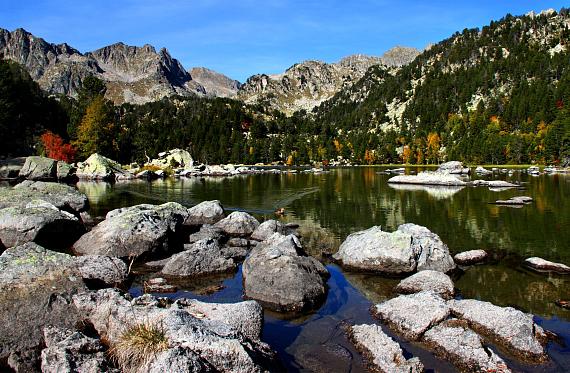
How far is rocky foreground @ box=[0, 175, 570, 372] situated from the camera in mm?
10117

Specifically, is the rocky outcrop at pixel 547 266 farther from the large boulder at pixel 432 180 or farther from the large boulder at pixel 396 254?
the large boulder at pixel 432 180

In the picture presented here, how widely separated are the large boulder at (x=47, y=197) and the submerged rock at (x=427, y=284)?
25709 mm

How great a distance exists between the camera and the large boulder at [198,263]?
71.5 feet

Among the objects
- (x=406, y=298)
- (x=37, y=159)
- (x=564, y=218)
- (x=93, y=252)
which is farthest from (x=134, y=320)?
(x=37, y=159)

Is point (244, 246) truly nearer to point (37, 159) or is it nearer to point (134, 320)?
point (134, 320)

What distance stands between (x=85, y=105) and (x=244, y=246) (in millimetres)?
132584

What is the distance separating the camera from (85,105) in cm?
14012

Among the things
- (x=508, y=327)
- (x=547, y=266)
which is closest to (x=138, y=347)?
(x=508, y=327)

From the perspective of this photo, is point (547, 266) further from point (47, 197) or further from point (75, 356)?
point (47, 197)

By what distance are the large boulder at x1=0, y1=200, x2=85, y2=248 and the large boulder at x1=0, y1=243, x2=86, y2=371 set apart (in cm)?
1171

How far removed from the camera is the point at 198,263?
22.4 metres

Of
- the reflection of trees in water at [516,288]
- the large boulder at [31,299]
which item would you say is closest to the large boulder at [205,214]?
the large boulder at [31,299]

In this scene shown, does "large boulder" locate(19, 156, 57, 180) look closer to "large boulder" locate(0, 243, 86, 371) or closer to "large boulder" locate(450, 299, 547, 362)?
"large boulder" locate(0, 243, 86, 371)

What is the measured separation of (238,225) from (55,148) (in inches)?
4311
